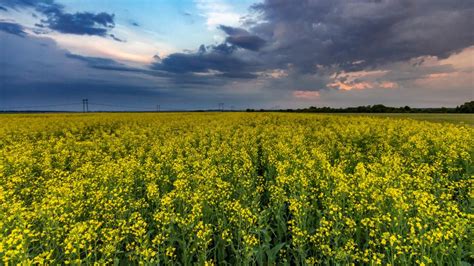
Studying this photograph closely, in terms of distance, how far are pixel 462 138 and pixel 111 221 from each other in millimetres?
15436

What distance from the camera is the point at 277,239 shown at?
621 centimetres

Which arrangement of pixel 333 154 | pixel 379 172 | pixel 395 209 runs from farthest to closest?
1. pixel 333 154
2. pixel 379 172
3. pixel 395 209

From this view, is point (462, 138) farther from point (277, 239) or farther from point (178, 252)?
point (178, 252)

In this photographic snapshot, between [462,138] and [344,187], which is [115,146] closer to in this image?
[344,187]

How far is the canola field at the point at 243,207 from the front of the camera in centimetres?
437

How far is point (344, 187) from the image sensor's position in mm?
5816

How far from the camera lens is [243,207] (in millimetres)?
5953

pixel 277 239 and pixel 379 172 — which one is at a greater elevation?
pixel 379 172

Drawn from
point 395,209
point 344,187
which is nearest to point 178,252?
point 344,187

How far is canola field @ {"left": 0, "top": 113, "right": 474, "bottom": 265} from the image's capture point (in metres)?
4.37

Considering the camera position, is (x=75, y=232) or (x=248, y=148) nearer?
(x=75, y=232)

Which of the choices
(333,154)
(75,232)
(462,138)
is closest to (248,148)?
(333,154)

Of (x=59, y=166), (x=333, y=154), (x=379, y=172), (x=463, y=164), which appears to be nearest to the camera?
(x=379, y=172)

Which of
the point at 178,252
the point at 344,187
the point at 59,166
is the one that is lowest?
the point at 178,252
